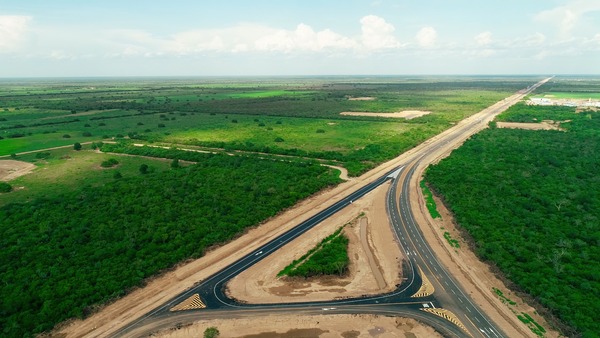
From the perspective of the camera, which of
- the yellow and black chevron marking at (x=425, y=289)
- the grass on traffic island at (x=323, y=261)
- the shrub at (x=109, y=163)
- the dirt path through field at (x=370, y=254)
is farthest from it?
the shrub at (x=109, y=163)

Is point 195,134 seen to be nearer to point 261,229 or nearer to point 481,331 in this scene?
point 261,229

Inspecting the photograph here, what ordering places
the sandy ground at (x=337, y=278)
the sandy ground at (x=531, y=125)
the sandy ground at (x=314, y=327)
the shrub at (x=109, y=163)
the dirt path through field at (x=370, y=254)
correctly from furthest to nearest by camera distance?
the sandy ground at (x=531, y=125) < the shrub at (x=109, y=163) < the dirt path through field at (x=370, y=254) < the sandy ground at (x=337, y=278) < the sandy ground at (x=314, y=327)

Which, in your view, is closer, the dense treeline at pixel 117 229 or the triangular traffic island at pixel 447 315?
the triangular traffic island at pixel 447 315

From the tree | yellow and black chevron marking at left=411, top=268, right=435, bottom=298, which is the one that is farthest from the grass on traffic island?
the tree

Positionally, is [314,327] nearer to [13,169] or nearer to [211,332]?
[211,332]

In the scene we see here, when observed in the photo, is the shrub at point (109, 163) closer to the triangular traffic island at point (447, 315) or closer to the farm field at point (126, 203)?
the farm field at point (126, 203)

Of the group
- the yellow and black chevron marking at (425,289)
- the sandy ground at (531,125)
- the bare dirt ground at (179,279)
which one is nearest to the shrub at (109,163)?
the bare dirt ground at (179,279)

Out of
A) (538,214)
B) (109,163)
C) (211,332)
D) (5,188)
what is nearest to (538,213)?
(538,214)
